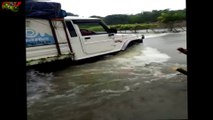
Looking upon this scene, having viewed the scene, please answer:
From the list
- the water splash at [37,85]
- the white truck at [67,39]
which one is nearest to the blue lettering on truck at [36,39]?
the white truck at [67,39]

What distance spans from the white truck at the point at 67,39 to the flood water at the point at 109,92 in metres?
0.47

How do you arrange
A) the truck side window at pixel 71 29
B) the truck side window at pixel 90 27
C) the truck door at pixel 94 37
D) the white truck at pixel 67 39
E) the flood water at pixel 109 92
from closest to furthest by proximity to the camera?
the flood water at pixel 109 92 → the white truck at pixel 67 39 → the truck side window at pixel 71 29 → the truck door at pixel 94 37 → the truck side window at pixel 90 27

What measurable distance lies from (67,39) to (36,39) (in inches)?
44.5

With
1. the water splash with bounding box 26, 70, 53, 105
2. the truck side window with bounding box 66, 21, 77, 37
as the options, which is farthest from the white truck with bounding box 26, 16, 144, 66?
the water splash with bounding box 26, 70, 53, 105

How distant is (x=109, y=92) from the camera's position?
5.86 m

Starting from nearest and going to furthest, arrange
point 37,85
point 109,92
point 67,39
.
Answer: point 109,92 < point 37,85 < point 67,39

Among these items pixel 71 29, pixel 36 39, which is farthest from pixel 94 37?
pixel 36 39

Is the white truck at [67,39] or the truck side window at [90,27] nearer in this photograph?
the white truck at [67,39]

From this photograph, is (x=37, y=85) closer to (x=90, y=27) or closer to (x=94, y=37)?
(x=94, y=37)

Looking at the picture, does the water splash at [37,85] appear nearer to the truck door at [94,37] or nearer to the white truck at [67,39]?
the white truck at [67,39]

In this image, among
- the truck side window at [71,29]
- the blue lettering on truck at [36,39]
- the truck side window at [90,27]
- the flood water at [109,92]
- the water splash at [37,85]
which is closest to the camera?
the flood water at [109,92]

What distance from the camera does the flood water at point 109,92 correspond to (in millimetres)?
4465
